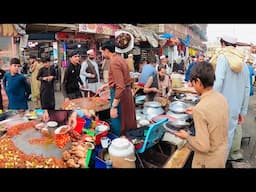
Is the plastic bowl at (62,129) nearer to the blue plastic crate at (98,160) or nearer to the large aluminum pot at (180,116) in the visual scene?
the blue plastic crate at (98,160)

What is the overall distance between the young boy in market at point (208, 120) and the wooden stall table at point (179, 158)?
0.44 m

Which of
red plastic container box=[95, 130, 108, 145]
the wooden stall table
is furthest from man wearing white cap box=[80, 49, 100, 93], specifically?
the wooden stall table

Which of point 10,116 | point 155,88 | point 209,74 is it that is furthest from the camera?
point 155,88

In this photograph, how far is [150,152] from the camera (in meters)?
2.84

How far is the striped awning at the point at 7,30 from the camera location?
466 cm

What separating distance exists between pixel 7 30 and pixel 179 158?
398 cm

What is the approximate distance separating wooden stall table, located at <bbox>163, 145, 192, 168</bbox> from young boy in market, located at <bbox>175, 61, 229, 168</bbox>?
1.46 feet

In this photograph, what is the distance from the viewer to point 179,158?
2.57 m

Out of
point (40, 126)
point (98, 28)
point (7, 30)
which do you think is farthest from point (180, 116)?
point (98, 28)

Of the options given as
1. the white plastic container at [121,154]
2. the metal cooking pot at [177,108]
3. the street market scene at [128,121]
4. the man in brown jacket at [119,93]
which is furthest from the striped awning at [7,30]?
→ the white plastic container at [121,154]

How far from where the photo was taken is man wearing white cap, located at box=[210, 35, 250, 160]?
3088mm
